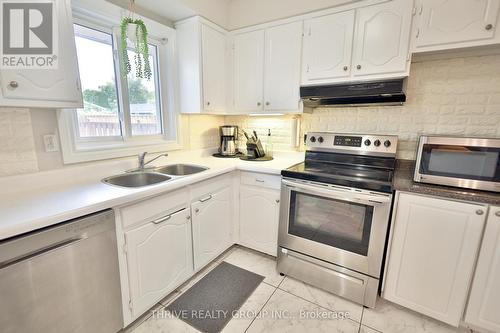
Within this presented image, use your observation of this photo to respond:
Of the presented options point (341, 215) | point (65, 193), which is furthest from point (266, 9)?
point (65, 193)

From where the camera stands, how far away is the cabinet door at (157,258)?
1.39 metres

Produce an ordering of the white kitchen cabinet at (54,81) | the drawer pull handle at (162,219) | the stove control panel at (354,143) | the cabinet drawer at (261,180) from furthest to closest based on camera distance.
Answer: the cabinet drawer at (261,180) < the stove control panel at (354,143) < the drawer pull handle at (162,219) < the white kitchen cabinet at (54,81)

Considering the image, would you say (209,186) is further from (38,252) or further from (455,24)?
(455,24)

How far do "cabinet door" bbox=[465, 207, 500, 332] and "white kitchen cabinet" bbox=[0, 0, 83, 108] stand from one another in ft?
7.95

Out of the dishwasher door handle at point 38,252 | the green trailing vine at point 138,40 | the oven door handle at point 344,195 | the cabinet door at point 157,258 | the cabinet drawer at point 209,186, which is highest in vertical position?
the green trailing vine at point 138,40

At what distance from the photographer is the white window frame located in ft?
5.01

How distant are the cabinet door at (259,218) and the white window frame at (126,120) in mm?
899

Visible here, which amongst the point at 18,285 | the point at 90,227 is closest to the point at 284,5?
the point at 90,227

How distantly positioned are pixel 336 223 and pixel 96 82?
211 centimetres

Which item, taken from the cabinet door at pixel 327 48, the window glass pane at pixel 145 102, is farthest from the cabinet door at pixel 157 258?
the cabinet door at pixel 327 48

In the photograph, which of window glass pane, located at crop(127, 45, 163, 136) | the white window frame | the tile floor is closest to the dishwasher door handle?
the white window frame

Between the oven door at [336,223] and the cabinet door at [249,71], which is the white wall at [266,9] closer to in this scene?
the cabinet door at [249,71]

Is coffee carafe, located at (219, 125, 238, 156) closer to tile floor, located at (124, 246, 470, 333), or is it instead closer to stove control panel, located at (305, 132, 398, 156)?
stove control panel, located at (305, 132, 398, 156)

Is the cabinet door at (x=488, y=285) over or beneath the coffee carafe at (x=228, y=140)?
beneath
